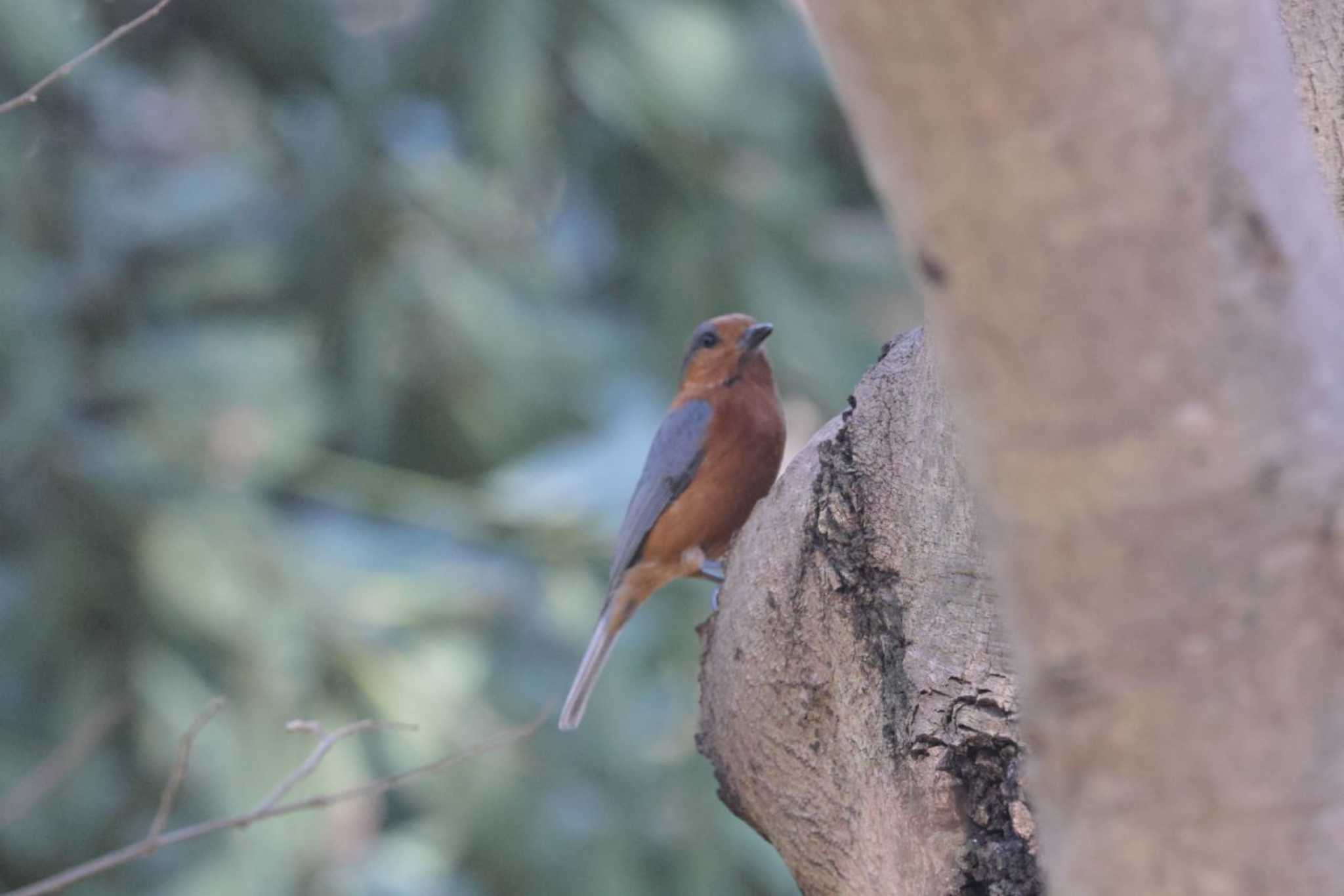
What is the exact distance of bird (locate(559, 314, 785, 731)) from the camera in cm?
390

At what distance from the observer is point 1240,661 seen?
2.78ft

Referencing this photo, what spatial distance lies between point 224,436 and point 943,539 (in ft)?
15.6

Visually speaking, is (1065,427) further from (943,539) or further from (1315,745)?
(943,539)

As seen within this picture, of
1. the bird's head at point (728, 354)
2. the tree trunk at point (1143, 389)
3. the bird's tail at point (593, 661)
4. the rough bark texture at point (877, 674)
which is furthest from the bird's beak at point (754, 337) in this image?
the tree trunk at point (1143, 389)

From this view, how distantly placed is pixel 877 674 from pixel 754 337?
2.43m

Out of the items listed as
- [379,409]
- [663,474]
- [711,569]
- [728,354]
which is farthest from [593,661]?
[379,409]

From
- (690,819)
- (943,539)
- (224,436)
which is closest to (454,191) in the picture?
(224,436)

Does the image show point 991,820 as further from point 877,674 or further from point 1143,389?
point 1143,389

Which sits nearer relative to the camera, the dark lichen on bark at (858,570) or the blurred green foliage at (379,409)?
the dark lichen on bark at (858,570)

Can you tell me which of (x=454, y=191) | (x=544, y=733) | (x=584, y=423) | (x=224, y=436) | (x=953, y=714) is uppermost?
(x=454, y=191)

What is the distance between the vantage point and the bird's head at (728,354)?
4316 millimetres

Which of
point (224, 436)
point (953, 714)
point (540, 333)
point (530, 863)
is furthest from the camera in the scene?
point (540, 333)

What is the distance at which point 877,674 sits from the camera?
2.01m

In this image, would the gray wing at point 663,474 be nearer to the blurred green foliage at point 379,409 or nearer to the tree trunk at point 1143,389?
the blurred green foliage at point 379,409
